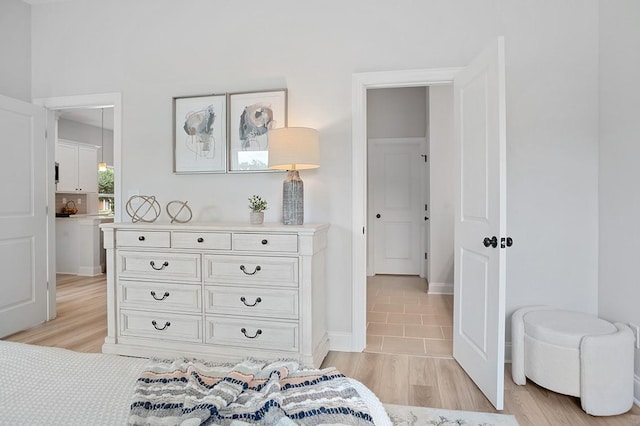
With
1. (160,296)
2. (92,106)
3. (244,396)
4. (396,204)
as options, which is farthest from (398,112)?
(244,396)

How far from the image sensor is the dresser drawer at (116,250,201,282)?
270 centimetres

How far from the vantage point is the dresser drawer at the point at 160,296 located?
270cm

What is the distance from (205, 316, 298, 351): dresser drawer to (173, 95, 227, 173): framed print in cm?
124

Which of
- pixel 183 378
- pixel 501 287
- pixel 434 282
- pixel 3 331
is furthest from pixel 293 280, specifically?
pixel 434 282

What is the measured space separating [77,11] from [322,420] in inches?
163

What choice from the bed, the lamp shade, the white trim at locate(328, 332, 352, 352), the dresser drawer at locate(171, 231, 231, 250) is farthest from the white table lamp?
the bed

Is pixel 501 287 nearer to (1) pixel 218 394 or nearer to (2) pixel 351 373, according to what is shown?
(2) pixel 351 373

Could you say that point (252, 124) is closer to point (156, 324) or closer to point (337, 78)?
point (337, 78)

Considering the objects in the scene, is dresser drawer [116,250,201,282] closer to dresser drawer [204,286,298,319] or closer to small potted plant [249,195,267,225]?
dresser drawer [204,286,298,319]

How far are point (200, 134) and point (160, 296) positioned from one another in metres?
1.35

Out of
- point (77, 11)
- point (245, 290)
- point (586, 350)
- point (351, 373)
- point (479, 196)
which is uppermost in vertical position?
point (77, 11)

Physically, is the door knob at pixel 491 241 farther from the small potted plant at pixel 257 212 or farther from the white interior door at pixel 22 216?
the white interior door at pixel 22 216

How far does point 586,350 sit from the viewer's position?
2076mm

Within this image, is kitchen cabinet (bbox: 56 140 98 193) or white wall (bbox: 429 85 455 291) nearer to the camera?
white wall (bbox: 429 85 455 291)
